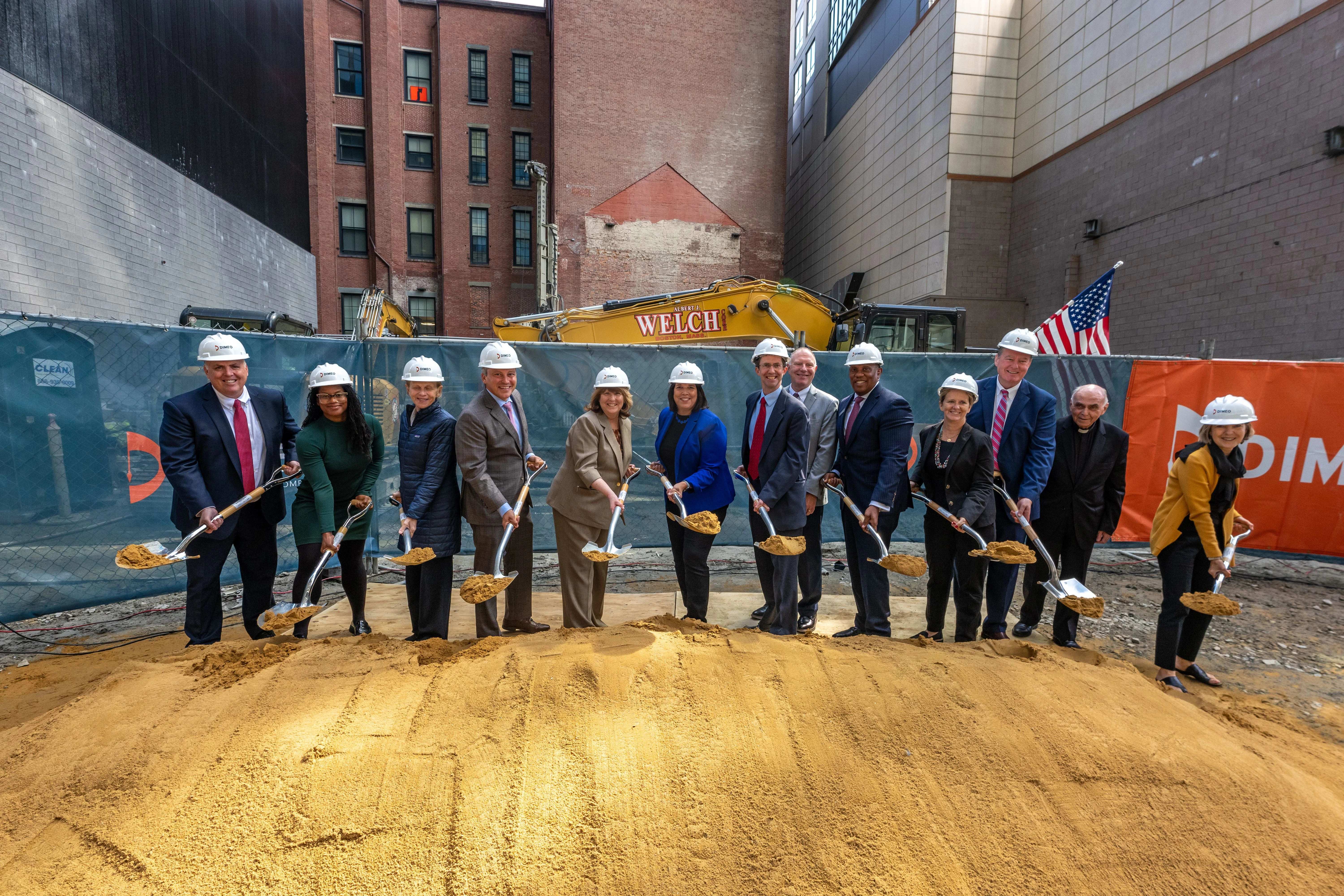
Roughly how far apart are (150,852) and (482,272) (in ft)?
85.5

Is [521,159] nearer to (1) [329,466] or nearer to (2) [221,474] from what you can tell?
(1) [329,466]

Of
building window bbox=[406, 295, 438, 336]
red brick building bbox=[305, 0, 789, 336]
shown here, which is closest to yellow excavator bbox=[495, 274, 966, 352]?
red brick building bbox=[305, 0, 789, 336]

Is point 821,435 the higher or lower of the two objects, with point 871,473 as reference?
higher

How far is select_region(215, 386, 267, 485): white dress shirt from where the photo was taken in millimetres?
3898

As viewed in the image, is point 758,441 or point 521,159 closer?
point 758,441

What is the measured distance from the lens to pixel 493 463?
167 inches

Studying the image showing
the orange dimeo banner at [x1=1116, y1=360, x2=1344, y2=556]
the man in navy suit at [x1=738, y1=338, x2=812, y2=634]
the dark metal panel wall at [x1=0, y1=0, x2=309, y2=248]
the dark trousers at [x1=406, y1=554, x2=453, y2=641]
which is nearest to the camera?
the dark trousers at [x1=406, y1=554, x2=453, y2=641]

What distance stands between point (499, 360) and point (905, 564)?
9.38ft

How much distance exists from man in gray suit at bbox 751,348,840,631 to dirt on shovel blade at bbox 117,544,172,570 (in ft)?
12.4

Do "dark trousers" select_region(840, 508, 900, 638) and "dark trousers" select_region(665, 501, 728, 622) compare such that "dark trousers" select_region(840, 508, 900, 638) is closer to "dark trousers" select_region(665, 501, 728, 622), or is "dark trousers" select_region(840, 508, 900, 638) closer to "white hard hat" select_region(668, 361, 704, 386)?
"dark trousers" select_region(665, 501, 728, 622)

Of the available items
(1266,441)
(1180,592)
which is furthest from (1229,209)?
(1180,592)

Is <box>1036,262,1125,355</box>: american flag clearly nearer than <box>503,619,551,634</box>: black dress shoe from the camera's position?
No

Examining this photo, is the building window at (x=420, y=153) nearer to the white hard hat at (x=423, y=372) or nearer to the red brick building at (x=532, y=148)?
the red brick building at (x=532, y=148)

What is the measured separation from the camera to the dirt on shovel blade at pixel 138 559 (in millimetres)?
3484
